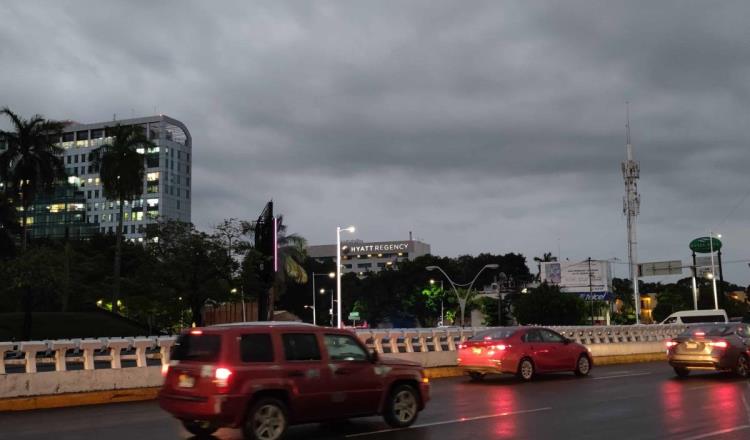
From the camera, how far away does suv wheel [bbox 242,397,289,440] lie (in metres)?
9.48

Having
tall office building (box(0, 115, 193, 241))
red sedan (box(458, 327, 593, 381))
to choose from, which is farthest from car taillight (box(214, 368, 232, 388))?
tall office building (box(0, 115, 193, 241))

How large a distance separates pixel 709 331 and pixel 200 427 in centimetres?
1506

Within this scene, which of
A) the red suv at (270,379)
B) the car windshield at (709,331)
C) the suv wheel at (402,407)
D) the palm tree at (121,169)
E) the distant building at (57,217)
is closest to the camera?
the red suv at (270,379)

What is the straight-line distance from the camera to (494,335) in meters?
19.7

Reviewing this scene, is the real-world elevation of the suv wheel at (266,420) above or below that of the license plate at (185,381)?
below

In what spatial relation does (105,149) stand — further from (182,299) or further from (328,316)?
(328,316)

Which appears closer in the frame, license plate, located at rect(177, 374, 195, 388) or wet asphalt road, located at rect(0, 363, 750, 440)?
license plate, located at rect(177, 374, 195, 388)

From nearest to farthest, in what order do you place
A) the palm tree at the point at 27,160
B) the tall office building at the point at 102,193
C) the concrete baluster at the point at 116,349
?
1. the concrete baluster at the point at 116,349
2. the palm tree at the point at 27,160
3. the tall office building at the point at 102,193

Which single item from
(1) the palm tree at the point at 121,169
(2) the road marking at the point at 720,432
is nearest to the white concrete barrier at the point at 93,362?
(2) the road marking at the point at 720,432

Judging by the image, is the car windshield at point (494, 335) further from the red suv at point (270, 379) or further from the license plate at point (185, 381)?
the license plate at point (185, 381)

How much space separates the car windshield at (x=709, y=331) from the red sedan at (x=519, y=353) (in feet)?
9.67

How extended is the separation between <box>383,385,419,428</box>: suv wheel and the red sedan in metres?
7.97

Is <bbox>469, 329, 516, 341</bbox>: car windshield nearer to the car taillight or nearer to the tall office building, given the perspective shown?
the car taillight

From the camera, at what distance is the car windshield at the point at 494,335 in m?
19.5
